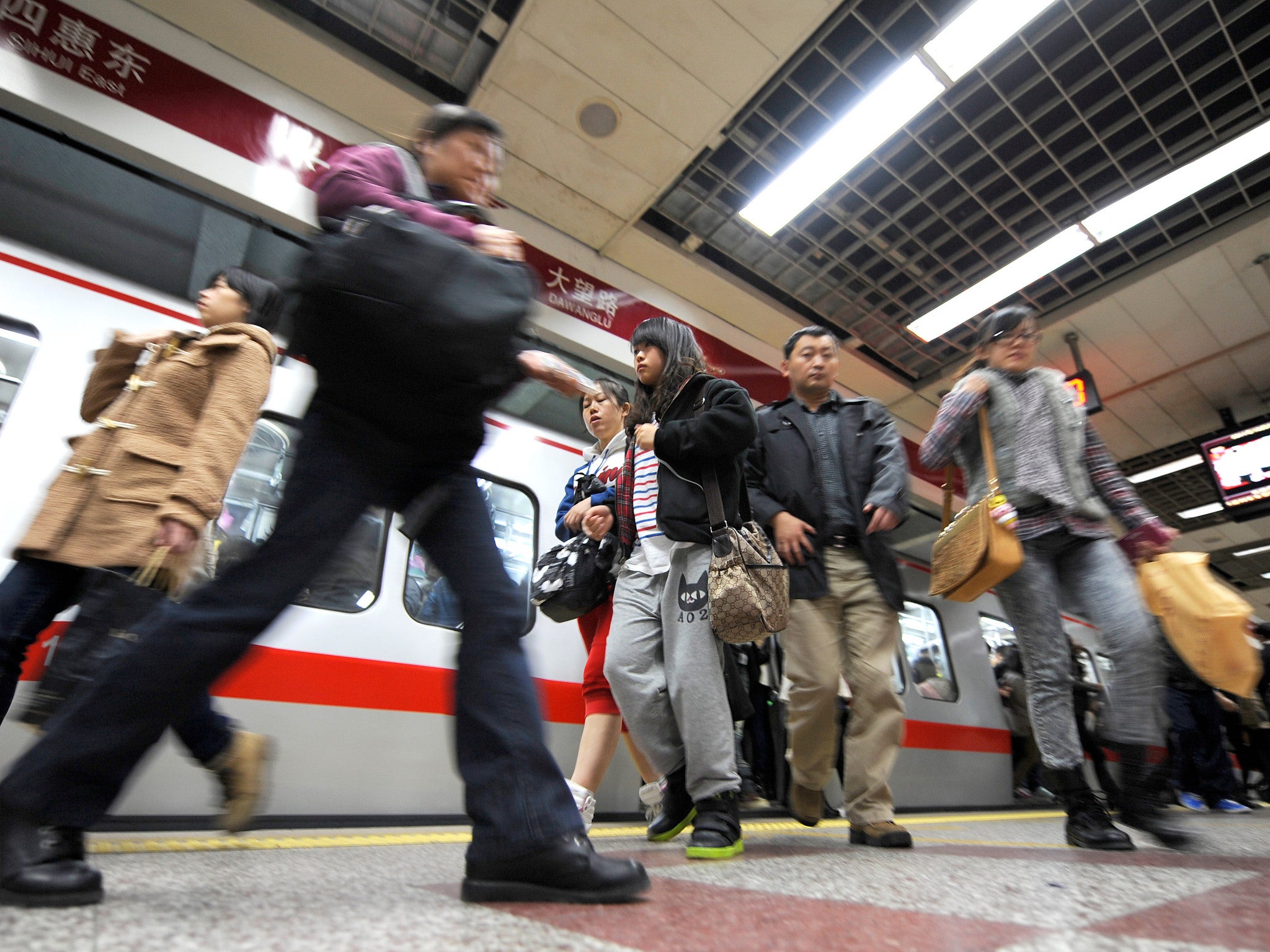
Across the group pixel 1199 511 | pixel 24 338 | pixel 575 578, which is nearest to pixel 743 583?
pixel 575 578

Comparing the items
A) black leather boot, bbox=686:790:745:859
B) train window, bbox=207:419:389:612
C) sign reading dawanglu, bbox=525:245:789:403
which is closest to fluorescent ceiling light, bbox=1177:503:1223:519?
sign reading dawanglu, bbox=525:245:789:403

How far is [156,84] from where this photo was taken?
3.12 meters

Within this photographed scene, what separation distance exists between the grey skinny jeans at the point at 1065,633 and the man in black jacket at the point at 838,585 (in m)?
0.36

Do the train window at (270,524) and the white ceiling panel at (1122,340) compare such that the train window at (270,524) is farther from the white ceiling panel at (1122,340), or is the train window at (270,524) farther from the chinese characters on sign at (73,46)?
the white ceiling panel at (1122,340)

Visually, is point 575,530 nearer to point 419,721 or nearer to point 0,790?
point 419,721

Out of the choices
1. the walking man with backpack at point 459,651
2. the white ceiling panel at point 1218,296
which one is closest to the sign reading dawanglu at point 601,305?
the walking man with backpack at point 459,651

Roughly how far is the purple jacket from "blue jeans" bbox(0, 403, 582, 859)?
327 millimetres

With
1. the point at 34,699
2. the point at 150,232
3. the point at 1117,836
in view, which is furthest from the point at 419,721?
the point at 150,232

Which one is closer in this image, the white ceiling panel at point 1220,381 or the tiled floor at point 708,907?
the tiled floor at point 708,907

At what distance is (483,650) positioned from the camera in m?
1.06

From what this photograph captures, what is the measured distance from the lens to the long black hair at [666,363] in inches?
83.4

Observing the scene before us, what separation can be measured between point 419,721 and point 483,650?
188 cm

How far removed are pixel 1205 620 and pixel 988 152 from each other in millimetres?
3675

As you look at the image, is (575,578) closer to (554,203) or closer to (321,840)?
(321,840)
